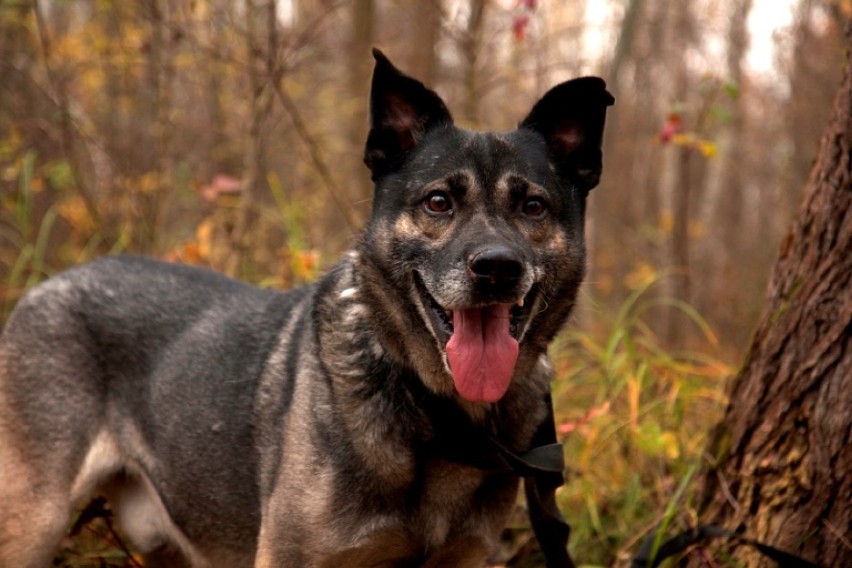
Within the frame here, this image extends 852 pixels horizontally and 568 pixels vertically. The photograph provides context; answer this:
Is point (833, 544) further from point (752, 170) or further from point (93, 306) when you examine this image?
point (752, 170)

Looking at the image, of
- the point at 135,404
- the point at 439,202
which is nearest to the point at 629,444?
the point at 439,202

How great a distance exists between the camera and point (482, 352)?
110 inches

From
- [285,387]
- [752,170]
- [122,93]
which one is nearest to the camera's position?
[285,387]

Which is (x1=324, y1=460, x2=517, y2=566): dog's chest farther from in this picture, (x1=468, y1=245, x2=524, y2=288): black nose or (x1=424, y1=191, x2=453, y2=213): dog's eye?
(x1=424, y1=191, x2=453, y2=213): dog's eye

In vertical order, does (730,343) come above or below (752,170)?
below

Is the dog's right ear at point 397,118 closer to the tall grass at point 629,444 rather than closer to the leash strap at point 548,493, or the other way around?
the leash strap at point 548,493

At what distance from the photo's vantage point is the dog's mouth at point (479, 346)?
2.77 meters

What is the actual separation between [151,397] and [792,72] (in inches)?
351

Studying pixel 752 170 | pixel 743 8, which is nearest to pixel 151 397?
pixel 743 8

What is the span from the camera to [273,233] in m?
9.25

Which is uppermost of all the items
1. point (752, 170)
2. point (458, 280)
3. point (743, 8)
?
point (743, 8)

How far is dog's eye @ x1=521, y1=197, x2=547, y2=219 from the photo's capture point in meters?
3.02

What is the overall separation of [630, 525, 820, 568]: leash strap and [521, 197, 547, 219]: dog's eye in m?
1.36

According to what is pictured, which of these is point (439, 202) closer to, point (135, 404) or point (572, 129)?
point (572, 129)
